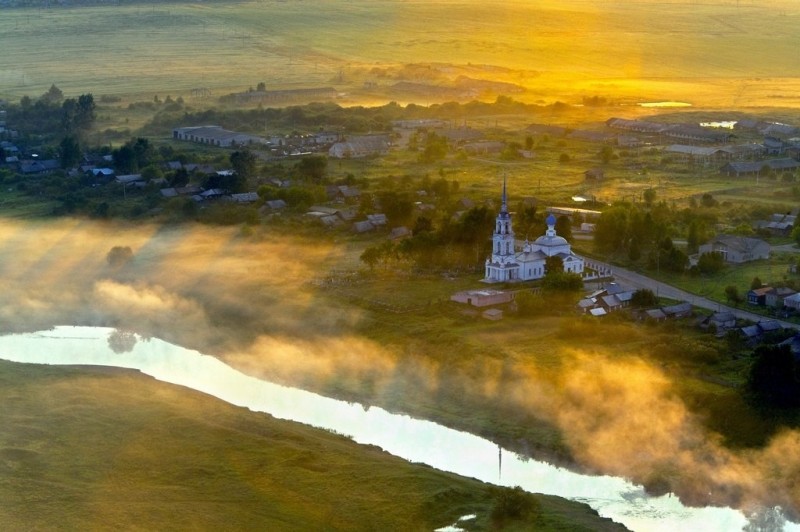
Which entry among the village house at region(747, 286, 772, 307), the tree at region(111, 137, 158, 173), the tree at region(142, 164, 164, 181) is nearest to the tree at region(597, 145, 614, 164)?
the tree at region(142, 164, 164, 181)

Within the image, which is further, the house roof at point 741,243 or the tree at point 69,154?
the tree at point 69,154

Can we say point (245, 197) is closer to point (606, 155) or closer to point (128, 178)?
point (128, 178)

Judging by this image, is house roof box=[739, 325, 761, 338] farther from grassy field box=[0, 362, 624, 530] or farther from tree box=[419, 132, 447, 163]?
tree box=[419, 132, 447, 163]

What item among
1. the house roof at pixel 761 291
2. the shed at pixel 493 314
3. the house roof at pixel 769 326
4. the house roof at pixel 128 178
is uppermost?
the house roof at pixel 761 291

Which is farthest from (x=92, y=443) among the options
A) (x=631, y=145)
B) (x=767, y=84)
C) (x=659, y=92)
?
(x=767, y=84)

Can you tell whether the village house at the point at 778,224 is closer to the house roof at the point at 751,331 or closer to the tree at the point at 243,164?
the house roof at the point at 751,331

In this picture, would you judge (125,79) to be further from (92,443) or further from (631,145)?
(92,443)

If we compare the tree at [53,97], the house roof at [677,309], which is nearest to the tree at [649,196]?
the house roof at [677,309]
